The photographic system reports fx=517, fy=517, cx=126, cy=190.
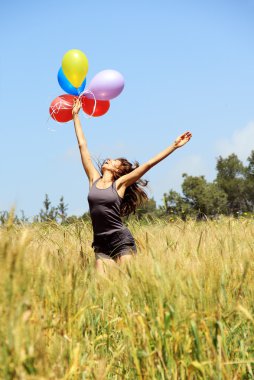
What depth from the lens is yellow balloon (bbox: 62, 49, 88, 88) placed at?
527 cm

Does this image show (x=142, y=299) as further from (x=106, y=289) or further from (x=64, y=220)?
(x=64, y=220)

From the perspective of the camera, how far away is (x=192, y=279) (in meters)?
2.10

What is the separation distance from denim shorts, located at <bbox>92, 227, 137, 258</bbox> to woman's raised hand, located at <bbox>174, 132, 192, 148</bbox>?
2.79 feet

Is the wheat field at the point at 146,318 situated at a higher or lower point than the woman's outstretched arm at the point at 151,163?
lower

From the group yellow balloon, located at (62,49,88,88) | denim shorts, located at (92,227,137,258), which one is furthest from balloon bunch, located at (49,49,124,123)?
denim shorts, located at (92,227,137,258)

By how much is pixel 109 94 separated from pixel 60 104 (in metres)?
0.51

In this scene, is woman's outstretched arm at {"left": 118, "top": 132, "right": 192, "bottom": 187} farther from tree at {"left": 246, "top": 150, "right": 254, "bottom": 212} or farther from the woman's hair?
tree at {"left": 246, "top": 150, "right": 254, "bottom": 212}

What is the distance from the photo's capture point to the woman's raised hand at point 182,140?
4.37 metres

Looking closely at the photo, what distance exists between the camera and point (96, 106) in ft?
17.8

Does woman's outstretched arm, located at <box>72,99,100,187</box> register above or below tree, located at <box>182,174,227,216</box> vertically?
below

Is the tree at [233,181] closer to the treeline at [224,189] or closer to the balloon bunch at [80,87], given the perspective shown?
the treeline at [224,189]

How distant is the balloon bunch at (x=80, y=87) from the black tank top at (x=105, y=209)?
1251 mm

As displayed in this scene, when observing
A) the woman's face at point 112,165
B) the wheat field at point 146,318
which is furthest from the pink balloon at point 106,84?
the wheat field at point 146,318

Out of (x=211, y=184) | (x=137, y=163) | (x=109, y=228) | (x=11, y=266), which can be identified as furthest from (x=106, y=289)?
(x=211, y=184)
